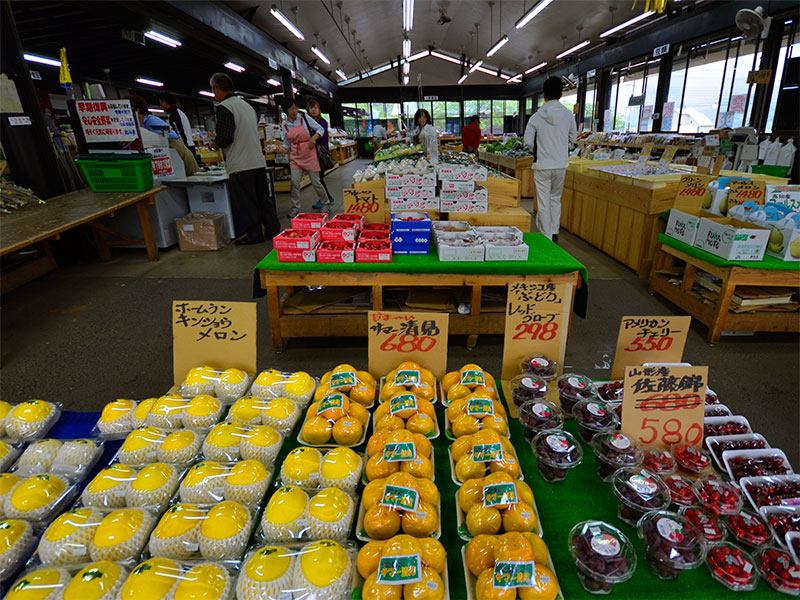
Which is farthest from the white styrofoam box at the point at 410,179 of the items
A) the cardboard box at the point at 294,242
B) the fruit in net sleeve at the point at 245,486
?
the fruit in net sleeve at the point at 245,486

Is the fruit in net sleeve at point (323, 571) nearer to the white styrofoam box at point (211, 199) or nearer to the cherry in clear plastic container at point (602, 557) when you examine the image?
the cherry in clear plastic container at point (602, 557)

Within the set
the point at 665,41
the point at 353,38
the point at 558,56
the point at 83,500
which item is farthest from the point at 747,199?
the point at 353,38

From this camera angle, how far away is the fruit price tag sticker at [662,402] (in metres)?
1.35

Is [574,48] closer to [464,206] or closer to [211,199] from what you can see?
[211,199]

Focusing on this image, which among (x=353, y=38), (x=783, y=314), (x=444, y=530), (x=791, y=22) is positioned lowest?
(x=783, y=314)

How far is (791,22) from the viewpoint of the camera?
6.52m

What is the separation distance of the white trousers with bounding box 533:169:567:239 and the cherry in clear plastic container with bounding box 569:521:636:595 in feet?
16.2

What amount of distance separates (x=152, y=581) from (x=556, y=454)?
42.3 inches

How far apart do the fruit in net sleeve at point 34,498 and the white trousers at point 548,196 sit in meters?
5.33

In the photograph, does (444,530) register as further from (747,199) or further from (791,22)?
(791,22)

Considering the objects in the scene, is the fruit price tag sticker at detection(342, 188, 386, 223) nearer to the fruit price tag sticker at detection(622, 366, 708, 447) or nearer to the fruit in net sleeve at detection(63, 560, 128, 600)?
the fruit price tag sticker at detection(622, 366, 708, 447)

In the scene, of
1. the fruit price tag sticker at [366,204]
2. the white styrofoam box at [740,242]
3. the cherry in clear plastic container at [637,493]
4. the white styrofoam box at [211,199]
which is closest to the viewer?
the cherry in clear plastic container at [637,493]

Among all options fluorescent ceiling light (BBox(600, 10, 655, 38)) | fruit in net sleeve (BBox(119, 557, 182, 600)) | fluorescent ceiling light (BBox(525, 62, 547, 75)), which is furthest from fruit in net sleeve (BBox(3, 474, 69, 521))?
fluorescent ceiling light (BBox(525, 62, 547, 75))

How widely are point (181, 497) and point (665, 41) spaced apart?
1233 centimetres
